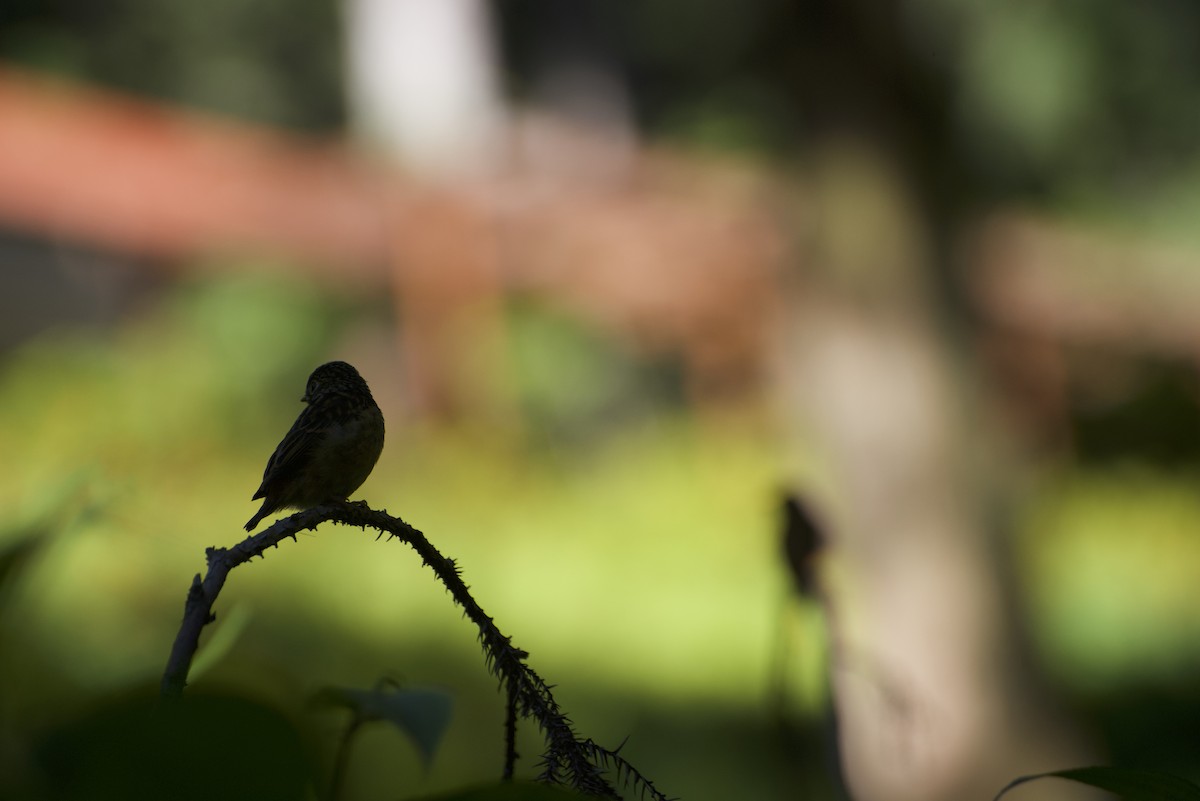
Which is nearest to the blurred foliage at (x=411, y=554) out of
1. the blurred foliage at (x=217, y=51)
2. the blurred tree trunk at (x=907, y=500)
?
the blurred tree trunk at (x=907, y=500)

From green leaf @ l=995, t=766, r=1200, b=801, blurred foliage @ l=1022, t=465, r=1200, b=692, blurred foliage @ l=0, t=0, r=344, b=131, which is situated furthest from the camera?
blurred foliage @ l=0, t=0, r=344, b=131

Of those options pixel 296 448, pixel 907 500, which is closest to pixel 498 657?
pixel 296 448

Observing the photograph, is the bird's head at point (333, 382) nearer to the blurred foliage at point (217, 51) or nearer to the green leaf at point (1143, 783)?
the green leaf at point (1143, 783)

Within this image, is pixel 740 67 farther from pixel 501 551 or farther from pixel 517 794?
pixel 517 794

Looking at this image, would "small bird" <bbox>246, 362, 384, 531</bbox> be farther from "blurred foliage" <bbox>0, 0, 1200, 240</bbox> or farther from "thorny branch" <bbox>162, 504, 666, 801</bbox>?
"blurred foliage" <bbox>0, 0, 1200, 240</bbox>

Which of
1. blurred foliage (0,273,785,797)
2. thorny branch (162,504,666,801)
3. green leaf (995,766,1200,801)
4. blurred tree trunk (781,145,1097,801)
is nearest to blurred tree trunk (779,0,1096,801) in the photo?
blurred tree trunk (781,145,1097,801)
